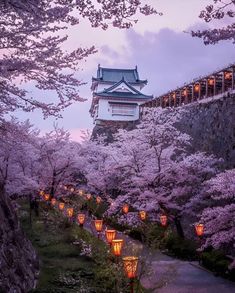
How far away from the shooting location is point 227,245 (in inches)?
784

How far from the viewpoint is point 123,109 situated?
54.2 metres

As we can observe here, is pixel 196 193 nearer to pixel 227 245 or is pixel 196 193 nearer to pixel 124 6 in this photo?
pixel 227 245

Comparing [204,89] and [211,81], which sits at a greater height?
[204,89]

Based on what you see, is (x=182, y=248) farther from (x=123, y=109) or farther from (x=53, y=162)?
(x=123, y=109)

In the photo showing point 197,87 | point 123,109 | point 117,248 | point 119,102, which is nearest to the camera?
point 117,248

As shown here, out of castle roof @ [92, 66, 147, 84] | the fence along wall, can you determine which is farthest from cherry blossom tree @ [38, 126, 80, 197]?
castle roof @ [92, 66, 147, 84]

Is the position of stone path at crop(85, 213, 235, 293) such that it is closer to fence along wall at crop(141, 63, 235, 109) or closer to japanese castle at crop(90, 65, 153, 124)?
fence along wall at crop(141, 63, 235, 109)

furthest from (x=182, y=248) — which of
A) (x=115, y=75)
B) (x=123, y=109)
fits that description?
(x=115, y=75)

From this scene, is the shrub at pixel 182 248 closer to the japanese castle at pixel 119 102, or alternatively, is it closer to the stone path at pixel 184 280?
the stone path at pixel 184 280

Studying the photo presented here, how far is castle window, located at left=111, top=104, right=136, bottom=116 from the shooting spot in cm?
5386

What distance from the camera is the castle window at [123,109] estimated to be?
5386 centimetres

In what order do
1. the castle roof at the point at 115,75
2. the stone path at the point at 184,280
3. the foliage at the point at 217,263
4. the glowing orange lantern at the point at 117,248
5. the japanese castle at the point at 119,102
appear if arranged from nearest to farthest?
1. the glowing orange lantern at the point at 117,248
2. the stone path at the point at 184,280
3. the foliage at the point at 217,263
4. the japanese castle at the point at 119,102
5. the castle roof at the point at 115,75

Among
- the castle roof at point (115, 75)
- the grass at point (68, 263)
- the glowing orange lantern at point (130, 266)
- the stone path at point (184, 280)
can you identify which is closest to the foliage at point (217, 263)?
the stone path at point (184, 280)

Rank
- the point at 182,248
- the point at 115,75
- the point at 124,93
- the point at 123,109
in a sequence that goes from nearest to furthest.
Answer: the point at 182,248 → the point at 124,93 → the point at 123,109 → the point at 115,75
